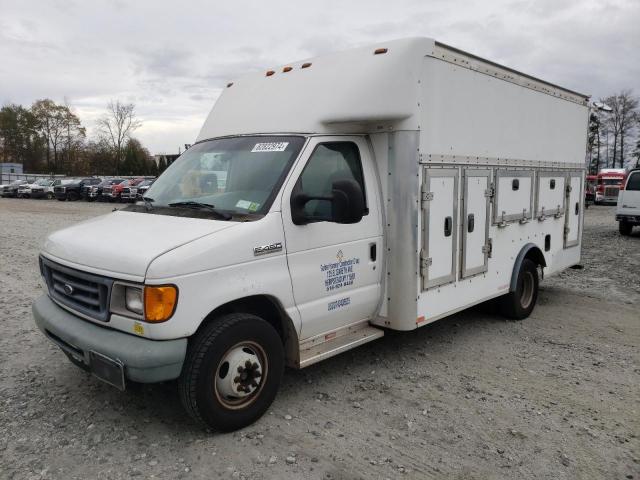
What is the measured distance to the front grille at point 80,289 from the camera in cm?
364

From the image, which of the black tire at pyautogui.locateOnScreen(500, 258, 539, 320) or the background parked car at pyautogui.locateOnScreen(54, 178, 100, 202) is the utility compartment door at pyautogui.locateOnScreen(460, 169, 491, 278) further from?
the background parked car at pyautogui.locateOnScreen(54, 178, 100, 202)

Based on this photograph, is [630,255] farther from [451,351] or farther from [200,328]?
[200,328]

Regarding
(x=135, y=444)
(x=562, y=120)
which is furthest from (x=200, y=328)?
(x=562, y=120)

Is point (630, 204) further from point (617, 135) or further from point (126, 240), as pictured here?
point (617, 135)

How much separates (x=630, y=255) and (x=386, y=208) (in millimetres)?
10045

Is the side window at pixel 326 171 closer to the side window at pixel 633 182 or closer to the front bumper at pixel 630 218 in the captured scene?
the front bumper at pixel 630 218

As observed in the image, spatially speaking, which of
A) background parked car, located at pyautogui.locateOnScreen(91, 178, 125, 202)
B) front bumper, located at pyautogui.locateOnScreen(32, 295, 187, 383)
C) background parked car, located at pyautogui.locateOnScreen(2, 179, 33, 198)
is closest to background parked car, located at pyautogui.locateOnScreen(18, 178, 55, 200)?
background parked car, located at pyautogui.locateOnScreen(2, 179, 33, 198)

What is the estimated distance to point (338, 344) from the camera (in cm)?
464

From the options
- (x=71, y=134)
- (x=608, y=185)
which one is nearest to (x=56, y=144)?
(x=71, y=134)

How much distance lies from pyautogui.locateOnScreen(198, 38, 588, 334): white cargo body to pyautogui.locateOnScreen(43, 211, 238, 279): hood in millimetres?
1051

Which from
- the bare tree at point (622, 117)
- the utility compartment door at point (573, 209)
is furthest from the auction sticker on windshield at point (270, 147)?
the bare tree at point (622, 117)

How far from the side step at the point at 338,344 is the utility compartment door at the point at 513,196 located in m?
2.16

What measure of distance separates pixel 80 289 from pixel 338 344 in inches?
82.3

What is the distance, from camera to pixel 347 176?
464cm
